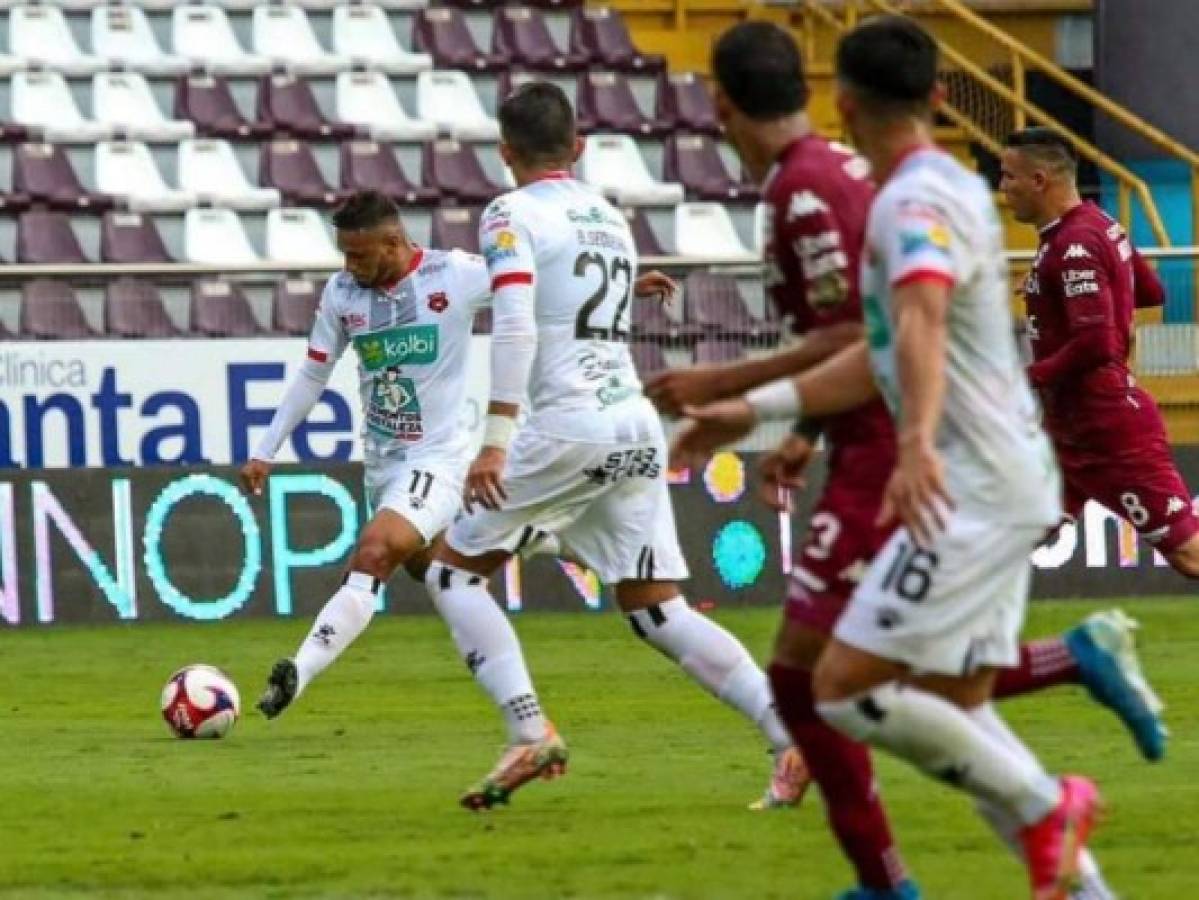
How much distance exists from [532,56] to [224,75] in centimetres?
246

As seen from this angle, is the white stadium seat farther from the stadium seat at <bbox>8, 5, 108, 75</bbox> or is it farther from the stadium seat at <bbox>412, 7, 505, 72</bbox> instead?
the stadium seat at <bbox>8, 5, 108, 75</bbox>

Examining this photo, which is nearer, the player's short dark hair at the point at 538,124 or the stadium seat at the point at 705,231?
the player's short dark hair at the point at 538,124

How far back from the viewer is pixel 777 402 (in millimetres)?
6957

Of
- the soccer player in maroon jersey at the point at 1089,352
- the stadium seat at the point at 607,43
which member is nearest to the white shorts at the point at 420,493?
the soccer player in maroon jersey at the point at 1089,352

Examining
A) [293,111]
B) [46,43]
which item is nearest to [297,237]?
[293,111]

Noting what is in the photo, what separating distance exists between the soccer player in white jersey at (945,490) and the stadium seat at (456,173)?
15898 mm

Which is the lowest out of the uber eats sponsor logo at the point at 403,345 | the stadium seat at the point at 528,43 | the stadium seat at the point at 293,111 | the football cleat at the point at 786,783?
the football cleat at the point at 786,783

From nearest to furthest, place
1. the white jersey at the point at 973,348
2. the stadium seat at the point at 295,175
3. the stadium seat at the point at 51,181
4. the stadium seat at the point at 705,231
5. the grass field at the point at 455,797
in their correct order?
the white jersey at the point at 973,348 → the grass field at the point at 455,797 → the stadium seat at the point at 51,181 → the stadium seat at the point at 295,175 → the stadium seat at the point at 705,231

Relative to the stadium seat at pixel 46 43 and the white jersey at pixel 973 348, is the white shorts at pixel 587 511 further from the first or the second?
the stadium seat at pixel 46 43

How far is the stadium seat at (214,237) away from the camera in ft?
71.2

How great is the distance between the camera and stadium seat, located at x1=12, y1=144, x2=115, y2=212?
21875 mm

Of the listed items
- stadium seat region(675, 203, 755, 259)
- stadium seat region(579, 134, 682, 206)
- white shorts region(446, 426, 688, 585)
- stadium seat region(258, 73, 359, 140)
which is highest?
stadium seat region(258, 73, 359, 140)

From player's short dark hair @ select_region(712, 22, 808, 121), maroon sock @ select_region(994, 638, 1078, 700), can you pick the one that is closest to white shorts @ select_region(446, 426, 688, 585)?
maroon sock @ select_region(994, 638, 1078, 700)

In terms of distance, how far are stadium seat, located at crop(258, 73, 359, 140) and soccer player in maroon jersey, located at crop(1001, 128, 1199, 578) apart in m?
10.2
